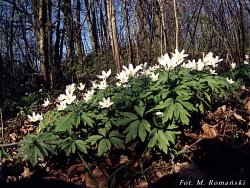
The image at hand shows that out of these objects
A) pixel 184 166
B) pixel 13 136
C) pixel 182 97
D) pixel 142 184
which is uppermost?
pixel 182 97

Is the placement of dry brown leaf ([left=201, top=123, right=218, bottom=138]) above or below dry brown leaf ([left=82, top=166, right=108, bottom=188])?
above

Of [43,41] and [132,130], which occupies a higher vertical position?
[43,41]

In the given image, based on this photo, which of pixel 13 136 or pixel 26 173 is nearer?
pixel 26 173

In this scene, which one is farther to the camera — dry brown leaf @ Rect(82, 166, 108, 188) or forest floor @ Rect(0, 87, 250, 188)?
dry brown leaf @ Rect(82, 166, 108, 188)

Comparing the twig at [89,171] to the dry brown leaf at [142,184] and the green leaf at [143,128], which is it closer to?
the dry brown leaf at [142,184]

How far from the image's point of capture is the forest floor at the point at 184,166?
9.64ft

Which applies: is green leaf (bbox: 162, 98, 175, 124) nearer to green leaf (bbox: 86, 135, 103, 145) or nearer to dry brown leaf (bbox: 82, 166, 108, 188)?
green leaf (bbox: 86, 135, 103, 145)

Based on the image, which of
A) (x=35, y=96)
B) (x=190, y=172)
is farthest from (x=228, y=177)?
(x=35, y=96)

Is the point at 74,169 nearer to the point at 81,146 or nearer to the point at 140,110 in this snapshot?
the point at 81,146

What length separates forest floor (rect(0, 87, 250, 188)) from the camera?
2.94 metres

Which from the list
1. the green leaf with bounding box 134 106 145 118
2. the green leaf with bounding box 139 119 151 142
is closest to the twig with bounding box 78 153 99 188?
the green leaf with bounding box 139 119 151 142

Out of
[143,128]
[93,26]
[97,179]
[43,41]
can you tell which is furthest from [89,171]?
[93,26]

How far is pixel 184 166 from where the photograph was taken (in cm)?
314

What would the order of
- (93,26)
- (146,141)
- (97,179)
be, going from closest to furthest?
1. (97,179)
2. (146,141)
3. (93,26)
